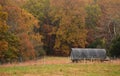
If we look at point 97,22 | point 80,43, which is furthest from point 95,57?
point 97,22

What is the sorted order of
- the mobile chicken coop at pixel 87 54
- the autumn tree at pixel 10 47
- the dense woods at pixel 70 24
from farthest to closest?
the dense woods at pixel 70 24
the autumn tree at pixel 10 47
the mobile chicken coop at pixel 87 54

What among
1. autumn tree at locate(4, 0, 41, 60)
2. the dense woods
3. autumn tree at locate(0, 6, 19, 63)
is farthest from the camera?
the dense woods

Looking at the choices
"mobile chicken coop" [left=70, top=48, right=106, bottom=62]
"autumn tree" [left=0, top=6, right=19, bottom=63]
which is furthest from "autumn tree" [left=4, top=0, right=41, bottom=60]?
"mobile chicken coop" [left=70, top=48, right=106, bottom=62]

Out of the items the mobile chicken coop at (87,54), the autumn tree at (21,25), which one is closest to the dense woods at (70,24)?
the autumn tree at (21,25)

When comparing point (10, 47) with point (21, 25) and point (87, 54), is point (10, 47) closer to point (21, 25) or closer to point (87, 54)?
point (21, 25)

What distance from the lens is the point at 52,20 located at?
62.2 metres

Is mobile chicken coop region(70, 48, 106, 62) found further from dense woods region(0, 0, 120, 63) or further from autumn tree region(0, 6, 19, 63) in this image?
dense woods region(0, 0, 120, 63)

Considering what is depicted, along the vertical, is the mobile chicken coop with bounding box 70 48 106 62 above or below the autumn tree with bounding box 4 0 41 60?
below

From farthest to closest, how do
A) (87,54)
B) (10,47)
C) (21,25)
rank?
1. (21,25)
2. (10,47)
3. (87,54)

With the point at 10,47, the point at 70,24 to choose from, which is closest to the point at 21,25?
the point at 10,47

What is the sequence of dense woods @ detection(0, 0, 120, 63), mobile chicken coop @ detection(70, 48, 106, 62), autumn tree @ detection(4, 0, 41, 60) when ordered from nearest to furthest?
mobile chicken coop @ detection(70, 48, 106, 62) → autumn tree @ detection(4, 0, 41, 60) → dense woods @ detection(0, 0, 120, 63)

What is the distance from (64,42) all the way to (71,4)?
881 cm

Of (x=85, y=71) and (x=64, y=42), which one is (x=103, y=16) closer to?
(x=64, y=42)

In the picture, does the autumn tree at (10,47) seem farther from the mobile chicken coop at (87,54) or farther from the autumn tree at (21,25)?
the mobile chicken coop at (87,54)
